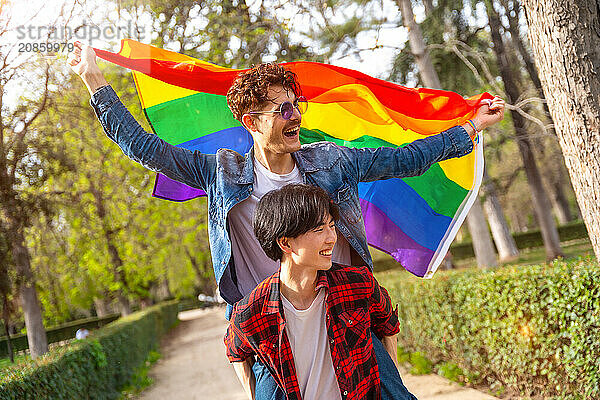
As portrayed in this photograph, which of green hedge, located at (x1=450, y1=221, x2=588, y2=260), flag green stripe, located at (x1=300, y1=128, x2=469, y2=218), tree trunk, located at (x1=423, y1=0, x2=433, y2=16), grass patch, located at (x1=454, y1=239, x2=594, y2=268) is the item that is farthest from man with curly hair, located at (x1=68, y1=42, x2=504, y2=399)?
green hedge, located at (x1=450, y1=221, x2=588, y2=260)

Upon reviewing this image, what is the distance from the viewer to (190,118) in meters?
3.66

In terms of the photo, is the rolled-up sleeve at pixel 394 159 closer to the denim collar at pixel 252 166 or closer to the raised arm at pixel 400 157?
the raised arm at pixel 400 157

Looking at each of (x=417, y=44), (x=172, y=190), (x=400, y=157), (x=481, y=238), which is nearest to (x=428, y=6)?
(x=417, y=44)

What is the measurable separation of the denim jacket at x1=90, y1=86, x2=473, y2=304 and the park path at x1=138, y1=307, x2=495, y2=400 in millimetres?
5176

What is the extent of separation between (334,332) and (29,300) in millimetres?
13048

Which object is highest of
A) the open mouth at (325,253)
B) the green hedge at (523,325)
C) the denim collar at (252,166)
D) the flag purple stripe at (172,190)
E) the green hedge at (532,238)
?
the flag purple stripe at (172,190)

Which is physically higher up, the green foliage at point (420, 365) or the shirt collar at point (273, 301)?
the shirt collar at point (273, 301)

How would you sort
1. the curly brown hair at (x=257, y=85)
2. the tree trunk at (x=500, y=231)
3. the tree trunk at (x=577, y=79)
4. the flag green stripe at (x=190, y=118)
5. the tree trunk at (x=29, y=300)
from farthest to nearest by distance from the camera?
1. the tree trunk at (x=500, y=231)
2. the tree trunk at (x=29, y=300)
3. the tree trunk at (x=577, y=79)
4. the flag green stripe at (x=190, y=118)
5. the curly brown hair at (x=257, y=85)

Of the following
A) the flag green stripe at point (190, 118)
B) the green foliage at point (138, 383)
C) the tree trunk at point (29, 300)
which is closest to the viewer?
the flag green stripe at point (190, 118)

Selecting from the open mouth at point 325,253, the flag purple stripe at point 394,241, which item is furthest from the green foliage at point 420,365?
the open mouth at point 325,253

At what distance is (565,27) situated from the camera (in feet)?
14.0

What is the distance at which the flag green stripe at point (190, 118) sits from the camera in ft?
12.0

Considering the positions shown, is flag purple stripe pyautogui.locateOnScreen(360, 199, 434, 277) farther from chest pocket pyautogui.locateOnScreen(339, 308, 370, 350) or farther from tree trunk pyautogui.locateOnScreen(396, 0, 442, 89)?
tree trunk pyautogui.locateOnScreen(396, 0, 442, 89)

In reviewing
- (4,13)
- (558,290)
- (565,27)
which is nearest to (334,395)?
(565,27)
